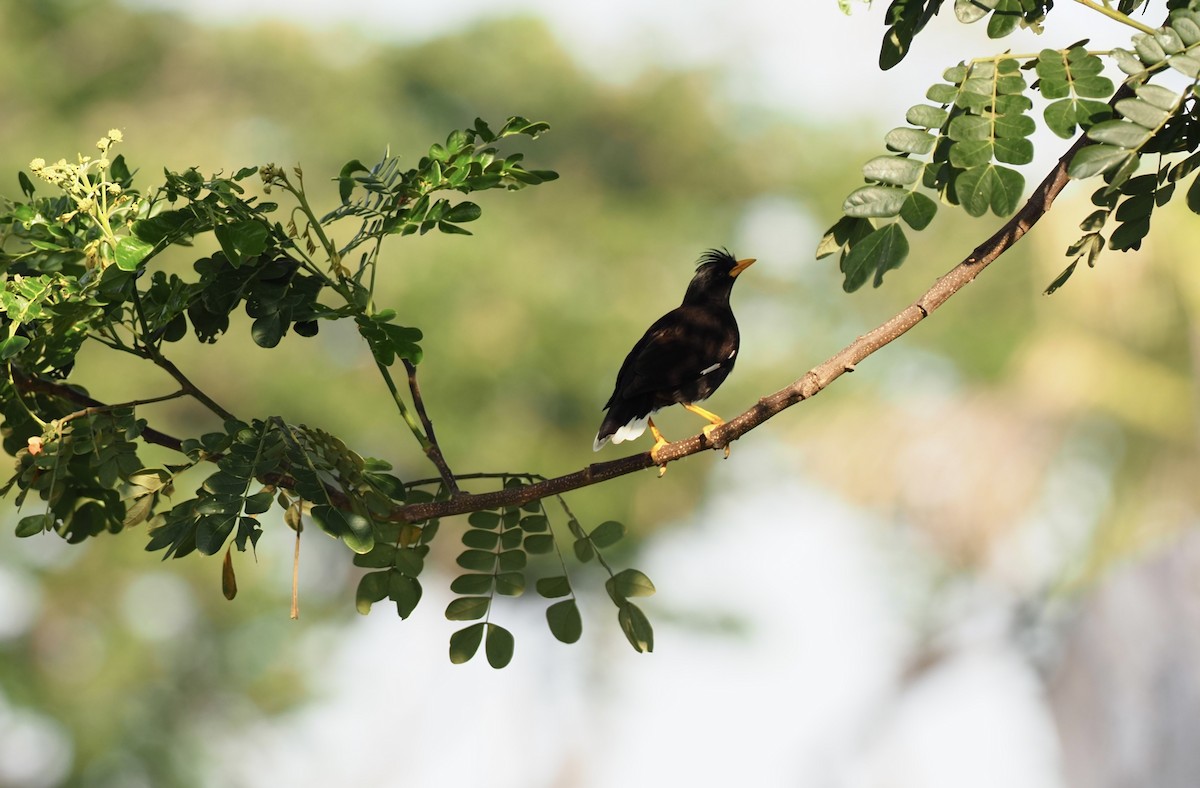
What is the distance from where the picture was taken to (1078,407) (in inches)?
524

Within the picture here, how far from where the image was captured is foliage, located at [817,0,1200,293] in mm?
1672

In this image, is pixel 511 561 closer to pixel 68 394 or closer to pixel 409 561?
pixel 409 561

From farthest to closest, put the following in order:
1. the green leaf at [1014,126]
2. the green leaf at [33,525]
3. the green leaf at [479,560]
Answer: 1. the green leaf at [479,560]
2. the green leaf at [33,525]
3. the green leaf at [1014,126]

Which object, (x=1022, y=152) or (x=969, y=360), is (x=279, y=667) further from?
(x=1022, y=152)

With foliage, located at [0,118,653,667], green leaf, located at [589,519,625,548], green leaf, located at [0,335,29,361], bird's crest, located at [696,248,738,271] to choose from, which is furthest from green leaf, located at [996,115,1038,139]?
bird's crest, located at [696,248,738,271]

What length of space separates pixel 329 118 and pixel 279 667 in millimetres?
6107

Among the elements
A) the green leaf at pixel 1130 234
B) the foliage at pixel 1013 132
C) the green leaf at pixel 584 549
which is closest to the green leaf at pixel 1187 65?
the foliage at pixel 1013 132

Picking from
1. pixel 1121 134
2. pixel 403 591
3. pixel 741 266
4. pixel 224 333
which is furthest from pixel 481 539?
pixel 741 266

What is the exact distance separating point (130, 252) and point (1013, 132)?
134 centimetres

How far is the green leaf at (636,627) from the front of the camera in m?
2.27

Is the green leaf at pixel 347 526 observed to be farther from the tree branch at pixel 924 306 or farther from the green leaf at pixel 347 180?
the green leaf at pixel 347 180

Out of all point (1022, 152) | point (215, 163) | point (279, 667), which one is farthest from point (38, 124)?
point (1022, 152)

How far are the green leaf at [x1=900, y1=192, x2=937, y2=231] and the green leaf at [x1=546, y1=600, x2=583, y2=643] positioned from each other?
100 centimetres

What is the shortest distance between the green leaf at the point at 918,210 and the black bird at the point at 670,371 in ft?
4.78
